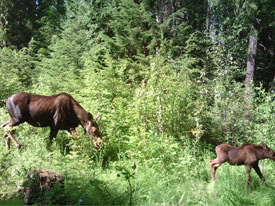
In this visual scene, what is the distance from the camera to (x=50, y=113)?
5875 millimetres

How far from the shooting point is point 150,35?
11.8m

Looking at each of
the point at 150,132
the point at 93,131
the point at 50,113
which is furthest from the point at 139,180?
the point at 50,113

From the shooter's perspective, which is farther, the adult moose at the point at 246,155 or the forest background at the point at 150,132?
the adult moose at the point at 246,155

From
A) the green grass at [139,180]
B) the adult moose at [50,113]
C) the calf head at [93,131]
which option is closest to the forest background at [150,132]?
the green grass at [139,180]

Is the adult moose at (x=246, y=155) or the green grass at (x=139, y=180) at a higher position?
the adult moose at (x=246, y=155)

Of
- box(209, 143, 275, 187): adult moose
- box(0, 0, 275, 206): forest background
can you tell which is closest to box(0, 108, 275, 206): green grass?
box(0, 0, 275, 206): forest background

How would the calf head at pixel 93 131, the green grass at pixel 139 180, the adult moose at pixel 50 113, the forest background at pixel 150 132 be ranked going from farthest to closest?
the adult moose at pixel 50 113 < the calf head at pixel 93 131 < the forest background at pixel 150 132 < the green grass at pixel 139 180

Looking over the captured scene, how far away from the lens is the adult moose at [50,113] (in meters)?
5.76

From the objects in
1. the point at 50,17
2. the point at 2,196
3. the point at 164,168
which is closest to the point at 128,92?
the point at 164,168

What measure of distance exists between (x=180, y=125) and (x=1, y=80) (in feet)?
22.9

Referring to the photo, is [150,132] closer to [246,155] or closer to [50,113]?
[246,155]

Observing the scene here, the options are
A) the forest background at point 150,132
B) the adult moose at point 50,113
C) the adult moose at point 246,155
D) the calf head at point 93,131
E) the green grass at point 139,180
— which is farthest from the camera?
the adult moose at point 50,113

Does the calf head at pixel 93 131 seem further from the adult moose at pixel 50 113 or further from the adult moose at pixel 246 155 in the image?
the adult moose at pixel 246 155

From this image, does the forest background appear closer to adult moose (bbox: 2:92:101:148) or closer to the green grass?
the green grass
